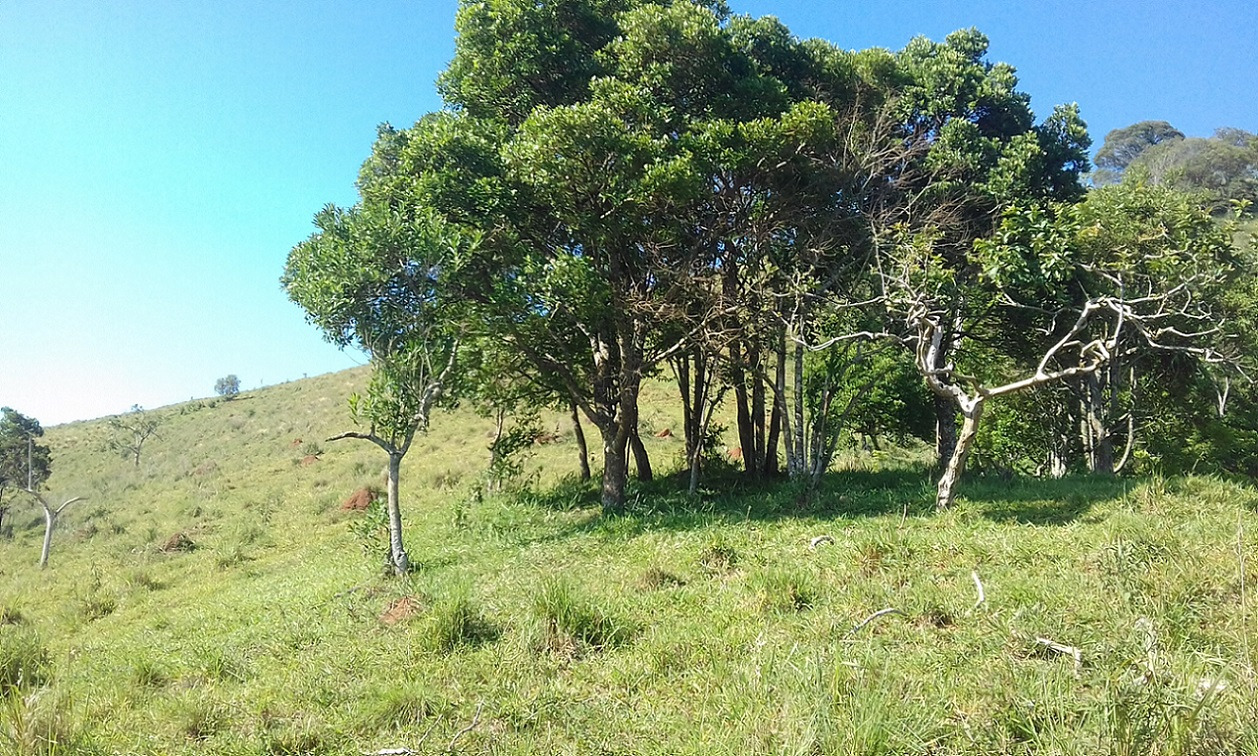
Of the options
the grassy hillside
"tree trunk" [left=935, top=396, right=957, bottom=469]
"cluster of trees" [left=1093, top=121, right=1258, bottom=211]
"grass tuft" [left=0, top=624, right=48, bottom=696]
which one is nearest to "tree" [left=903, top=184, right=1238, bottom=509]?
"tree trunk" [left=935, top=396, right=957, bottom=469]

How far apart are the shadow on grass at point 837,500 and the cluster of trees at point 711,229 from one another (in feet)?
2.15

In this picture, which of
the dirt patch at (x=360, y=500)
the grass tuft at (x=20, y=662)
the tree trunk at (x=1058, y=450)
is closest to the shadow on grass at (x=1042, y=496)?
the tree trunk at (x=1058, y=450)

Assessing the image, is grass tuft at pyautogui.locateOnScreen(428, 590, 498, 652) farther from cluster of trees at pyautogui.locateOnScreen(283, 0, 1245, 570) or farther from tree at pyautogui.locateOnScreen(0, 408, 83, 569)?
tree at pyautogui.locateOnScreen(0, 408, 83, 569)

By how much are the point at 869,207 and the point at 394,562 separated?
10.7m

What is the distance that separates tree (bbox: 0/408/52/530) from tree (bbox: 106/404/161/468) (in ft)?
28.1

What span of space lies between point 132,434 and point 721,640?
47921 millimetres

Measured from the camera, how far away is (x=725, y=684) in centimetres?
442

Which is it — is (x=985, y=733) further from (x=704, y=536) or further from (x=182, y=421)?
(x=182, y=421)

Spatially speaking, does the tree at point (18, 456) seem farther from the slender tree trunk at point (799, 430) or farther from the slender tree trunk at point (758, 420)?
the slender tree trunk at point (799, 430)

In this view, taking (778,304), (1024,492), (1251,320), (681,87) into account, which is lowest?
(1024,492)

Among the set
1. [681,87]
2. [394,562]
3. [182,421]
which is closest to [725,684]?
[394,562]

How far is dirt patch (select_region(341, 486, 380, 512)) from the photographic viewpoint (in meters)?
20.3

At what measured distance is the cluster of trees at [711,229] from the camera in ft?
31.1

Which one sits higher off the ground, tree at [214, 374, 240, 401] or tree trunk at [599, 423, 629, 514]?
tree at [214, 374, 240, 401]
